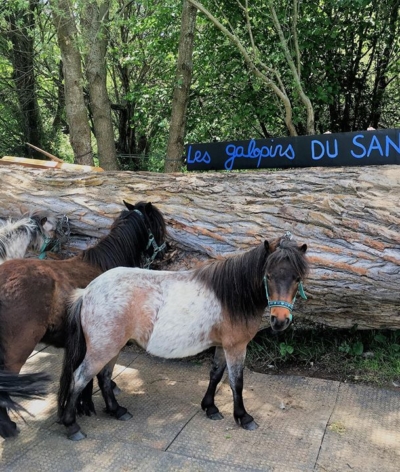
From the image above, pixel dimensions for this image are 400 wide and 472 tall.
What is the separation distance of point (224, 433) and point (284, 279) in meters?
1.36

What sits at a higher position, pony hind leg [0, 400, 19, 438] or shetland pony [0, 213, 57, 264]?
shetland pony [0, 213, 57, 264]

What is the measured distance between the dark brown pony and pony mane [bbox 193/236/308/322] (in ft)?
2.84

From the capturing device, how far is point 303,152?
15.4 feet

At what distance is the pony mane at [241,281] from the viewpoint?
3057 mm

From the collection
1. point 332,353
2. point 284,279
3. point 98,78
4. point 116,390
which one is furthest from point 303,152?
point 98,78

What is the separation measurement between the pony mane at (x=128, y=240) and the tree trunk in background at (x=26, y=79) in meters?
8.51

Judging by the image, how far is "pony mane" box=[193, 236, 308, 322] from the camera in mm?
3057

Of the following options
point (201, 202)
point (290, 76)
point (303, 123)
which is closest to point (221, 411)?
point (201, 202)

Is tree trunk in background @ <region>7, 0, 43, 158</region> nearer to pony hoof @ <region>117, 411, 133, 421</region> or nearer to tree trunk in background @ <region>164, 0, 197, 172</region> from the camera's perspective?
tree trunk in background @ <region>164, 0, 197, 172</region>

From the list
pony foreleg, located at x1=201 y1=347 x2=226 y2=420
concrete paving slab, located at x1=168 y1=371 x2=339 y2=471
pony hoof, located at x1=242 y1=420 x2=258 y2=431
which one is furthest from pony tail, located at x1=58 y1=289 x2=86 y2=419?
pony hoof, located at x1=242 y1=420 x2=258 y2=431

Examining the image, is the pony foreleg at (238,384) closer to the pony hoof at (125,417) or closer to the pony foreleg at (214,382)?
the pony foreleg at (214,382)

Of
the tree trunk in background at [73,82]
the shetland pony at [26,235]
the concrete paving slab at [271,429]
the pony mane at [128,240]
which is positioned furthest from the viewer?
the tree trunk in background at [73,82]

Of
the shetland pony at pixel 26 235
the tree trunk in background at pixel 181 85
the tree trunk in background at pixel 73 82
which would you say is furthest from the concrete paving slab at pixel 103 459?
the tree trunk in background at pixel 73 82

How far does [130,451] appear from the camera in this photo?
3.06m
